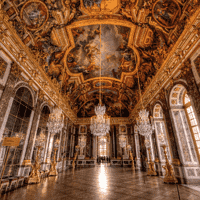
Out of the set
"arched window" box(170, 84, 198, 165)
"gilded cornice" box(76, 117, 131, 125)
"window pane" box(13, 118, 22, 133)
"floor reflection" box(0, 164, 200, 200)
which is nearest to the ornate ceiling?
"arched window" box(170, 84, 198, 165)

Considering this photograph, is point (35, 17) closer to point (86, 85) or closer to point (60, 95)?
point (60, 95)

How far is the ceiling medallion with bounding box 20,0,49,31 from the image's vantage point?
576 centimetres

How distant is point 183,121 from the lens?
6961 mm

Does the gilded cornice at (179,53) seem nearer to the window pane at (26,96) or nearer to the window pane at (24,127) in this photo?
the window pane at (26,96)

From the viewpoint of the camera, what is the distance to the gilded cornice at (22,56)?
513cm

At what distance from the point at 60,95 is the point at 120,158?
11.0 meters

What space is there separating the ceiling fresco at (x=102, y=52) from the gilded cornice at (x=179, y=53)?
303cm

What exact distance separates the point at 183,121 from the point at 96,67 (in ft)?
26.9

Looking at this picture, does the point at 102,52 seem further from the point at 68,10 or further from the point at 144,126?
the point at 144,126

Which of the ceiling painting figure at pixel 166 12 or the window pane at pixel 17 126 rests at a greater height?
the ceiling painting figure at pixel 166 12

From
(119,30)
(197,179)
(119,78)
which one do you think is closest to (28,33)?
(119,30)

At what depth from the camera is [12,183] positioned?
182 inches

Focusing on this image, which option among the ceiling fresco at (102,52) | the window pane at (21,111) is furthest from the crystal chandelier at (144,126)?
the window pane at (21,111)

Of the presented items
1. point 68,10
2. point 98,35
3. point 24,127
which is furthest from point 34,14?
point 24,127
